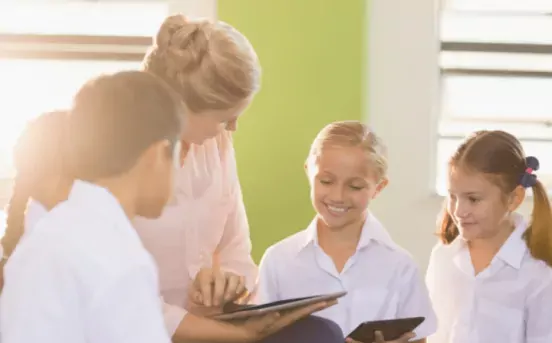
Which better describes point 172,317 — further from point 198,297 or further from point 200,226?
point 200,226

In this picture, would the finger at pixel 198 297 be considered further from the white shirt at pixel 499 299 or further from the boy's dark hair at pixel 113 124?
the white shirt at pixel 499 299

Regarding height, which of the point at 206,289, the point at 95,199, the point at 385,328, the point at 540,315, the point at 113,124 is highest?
the point at 113,124

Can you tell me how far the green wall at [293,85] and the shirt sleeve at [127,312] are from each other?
5.07 feet

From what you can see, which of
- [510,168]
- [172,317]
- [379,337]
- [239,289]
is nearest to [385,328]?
[379,337]

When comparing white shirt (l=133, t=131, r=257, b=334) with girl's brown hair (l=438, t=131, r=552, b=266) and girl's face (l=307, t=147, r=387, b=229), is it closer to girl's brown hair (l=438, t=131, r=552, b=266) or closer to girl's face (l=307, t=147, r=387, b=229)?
girl's face (l=307, t=147, r=387, b=229)

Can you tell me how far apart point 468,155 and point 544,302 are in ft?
1.51

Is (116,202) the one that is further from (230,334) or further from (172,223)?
(172,223)

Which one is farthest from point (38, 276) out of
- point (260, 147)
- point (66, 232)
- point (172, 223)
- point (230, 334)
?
point (260, 147)

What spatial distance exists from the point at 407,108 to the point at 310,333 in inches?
52.1

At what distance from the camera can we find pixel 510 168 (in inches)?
94.8

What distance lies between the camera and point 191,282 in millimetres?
2170

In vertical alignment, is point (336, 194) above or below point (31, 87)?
below

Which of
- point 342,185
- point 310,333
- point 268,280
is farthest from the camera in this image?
point 268,280

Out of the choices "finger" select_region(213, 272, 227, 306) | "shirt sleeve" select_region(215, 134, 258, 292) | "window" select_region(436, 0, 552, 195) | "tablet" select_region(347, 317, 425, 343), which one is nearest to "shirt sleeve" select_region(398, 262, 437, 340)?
"tablet" select_region(347, 317, 425, 343)
